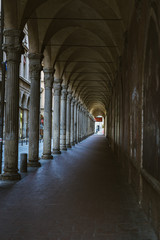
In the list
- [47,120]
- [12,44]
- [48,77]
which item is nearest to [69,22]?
[48,77]

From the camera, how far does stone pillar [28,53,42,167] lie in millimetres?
12289

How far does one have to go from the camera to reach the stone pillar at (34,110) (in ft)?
40.3

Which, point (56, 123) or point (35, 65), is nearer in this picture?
point (35, 65)

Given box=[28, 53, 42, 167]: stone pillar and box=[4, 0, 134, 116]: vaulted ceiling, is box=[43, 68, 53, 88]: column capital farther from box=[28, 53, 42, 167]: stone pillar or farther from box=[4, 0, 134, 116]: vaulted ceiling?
box=[28, 53, 42, 167]: stone pillar

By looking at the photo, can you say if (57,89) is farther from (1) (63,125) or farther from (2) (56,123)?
(1) (63,125)

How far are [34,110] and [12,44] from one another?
3.80 metres

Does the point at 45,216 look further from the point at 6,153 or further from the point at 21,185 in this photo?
the point at 6,153

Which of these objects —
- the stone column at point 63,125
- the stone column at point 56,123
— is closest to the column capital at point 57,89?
the stone column at point 56,123

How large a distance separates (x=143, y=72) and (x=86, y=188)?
12.5 ft

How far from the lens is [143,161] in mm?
6121

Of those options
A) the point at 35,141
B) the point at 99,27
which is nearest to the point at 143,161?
the point at 35,141

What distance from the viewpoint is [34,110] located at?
12.4 metres

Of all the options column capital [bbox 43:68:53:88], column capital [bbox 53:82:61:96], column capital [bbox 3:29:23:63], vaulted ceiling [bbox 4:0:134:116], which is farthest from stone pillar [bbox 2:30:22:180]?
column capital [bbox 53:82:61:96]

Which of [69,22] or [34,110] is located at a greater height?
[69,22]
